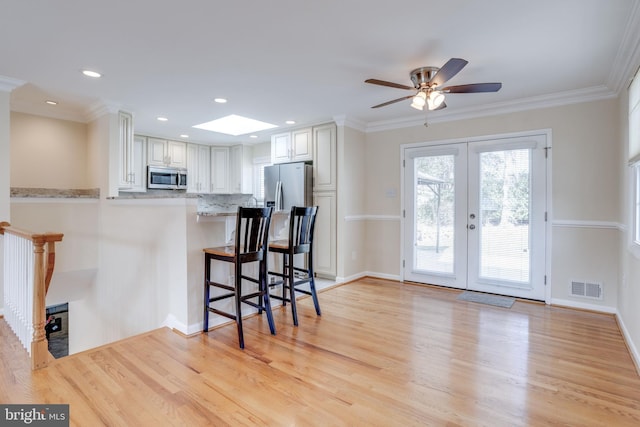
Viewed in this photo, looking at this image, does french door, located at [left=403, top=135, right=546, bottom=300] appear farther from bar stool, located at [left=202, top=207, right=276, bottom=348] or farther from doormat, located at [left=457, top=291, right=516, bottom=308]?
bar stool, located at [left=202, top=207, right=276, bottom=348]

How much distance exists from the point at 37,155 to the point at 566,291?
6.30 m

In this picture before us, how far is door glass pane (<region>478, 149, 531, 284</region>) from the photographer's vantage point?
3820 mm

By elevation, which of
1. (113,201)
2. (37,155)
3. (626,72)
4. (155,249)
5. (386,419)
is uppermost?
(626,72)

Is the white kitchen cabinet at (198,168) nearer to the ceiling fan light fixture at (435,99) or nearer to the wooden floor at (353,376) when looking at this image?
the wooden floor at (353,376)

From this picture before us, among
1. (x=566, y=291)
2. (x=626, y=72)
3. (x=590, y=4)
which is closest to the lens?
(x=590, y=4)

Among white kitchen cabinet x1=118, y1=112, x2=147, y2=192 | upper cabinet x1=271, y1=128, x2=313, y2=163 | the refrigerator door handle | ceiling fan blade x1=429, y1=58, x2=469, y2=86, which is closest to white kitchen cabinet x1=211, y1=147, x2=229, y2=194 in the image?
upper cabinet x1=271, y1=128, x2=313, y2=163

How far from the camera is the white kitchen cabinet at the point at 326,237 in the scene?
4.75 meters

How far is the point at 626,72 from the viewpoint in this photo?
2.75 metres

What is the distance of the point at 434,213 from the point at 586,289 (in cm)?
176

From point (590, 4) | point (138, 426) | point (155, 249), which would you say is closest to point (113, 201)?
point (155, 249)

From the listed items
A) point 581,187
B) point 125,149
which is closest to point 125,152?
point 125,149

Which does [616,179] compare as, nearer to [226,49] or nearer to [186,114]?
[226,49]

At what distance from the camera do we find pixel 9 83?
10.4 feet

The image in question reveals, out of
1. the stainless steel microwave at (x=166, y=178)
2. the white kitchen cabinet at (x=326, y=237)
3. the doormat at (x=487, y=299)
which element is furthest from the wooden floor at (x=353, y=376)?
the stainless steel microwave at (x=166, y=178)
